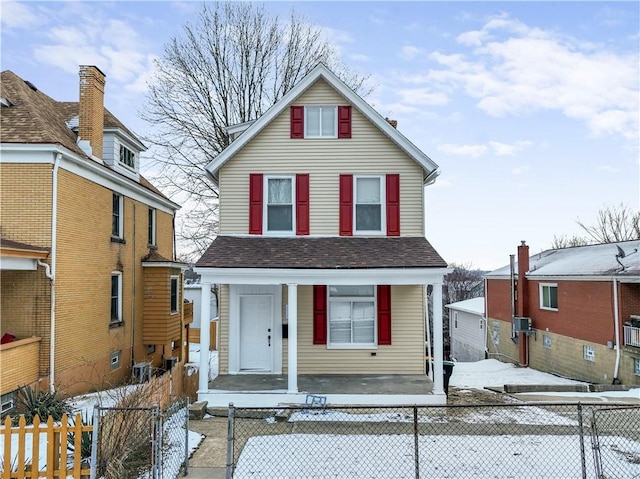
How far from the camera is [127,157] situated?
1747cm

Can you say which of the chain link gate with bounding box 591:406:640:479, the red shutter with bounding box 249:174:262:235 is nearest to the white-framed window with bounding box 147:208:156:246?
→ the red shutter with bounding box 249:174:262:235

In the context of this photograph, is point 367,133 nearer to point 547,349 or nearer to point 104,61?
point 104,61

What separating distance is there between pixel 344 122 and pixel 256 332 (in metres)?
6.20

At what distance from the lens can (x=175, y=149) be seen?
23094 millimetres

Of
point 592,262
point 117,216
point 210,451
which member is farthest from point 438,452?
point 592,262

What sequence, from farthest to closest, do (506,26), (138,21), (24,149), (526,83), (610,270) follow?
(610,270), (526,83), (506,26), (138,21), (24,149)

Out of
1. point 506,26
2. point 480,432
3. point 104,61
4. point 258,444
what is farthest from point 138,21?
point 480,432

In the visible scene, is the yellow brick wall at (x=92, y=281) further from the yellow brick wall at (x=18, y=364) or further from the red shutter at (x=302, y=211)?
the red shutter at (x=302, y=211)

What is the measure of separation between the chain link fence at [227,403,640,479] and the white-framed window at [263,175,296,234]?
16.3 ft

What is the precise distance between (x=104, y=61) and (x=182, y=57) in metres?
7.57

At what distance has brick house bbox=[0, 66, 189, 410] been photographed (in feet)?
36.8

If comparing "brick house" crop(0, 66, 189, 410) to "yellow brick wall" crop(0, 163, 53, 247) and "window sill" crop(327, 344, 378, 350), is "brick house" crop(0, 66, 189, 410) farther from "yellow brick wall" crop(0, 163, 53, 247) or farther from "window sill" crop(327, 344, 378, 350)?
"window sill" crop(327, 344, 378, 350)

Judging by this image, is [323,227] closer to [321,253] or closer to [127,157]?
[321,253]

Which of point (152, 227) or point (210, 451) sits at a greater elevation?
point (152, 227)
